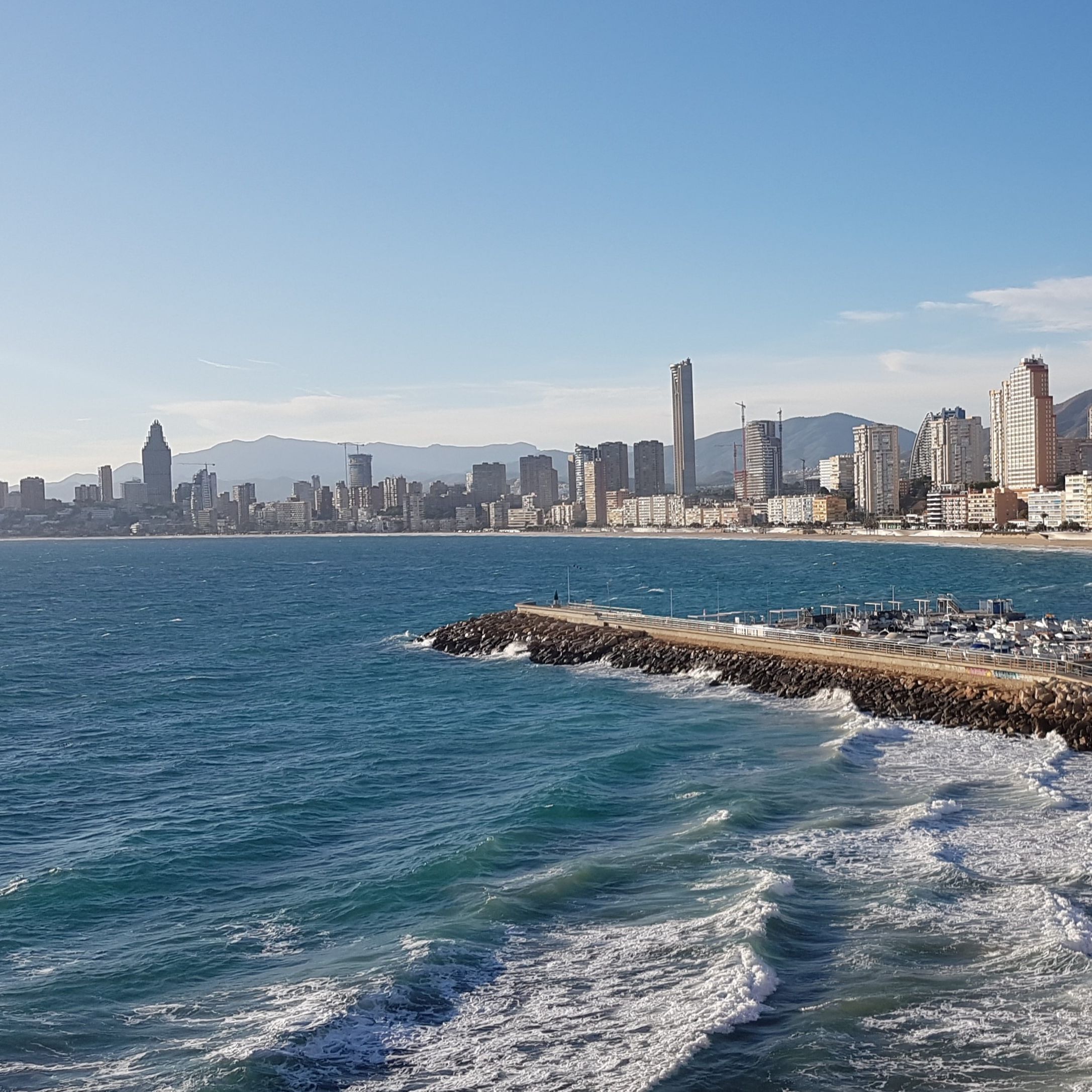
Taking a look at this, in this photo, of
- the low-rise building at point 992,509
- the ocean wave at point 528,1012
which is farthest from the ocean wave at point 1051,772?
the low-rise building at point 992,509

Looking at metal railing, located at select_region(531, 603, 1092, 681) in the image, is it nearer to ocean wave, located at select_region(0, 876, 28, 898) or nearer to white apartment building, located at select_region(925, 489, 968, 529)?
ocean wave, located at select_region(0, 876, 28, 898)

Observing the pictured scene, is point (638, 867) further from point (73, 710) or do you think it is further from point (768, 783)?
point (73, 710)

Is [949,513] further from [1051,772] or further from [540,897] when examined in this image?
[540,897]

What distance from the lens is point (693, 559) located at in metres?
136

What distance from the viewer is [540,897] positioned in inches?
698

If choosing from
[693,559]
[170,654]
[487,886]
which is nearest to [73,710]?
[170,654]

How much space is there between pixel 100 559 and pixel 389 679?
502ft

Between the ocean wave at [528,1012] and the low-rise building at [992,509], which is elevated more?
the low-rise building at [992,509]

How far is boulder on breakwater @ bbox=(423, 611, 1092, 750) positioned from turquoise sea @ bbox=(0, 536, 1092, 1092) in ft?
3.88

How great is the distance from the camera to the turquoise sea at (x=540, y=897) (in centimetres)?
1266

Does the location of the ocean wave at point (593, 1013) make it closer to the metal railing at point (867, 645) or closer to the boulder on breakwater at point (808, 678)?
the boulder on breakwater at point (808, 678)

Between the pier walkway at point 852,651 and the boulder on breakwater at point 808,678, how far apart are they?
13.7 inches

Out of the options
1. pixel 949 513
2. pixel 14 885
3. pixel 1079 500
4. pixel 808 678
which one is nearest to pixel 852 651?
pixel 808 678

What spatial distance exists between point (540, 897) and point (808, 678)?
21.7 meters
